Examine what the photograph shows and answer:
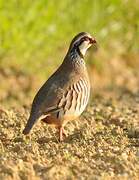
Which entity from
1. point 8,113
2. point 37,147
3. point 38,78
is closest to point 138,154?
point 37,147

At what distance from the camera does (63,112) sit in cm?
815

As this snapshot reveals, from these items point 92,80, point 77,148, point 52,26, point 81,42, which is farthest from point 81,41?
point 92,80

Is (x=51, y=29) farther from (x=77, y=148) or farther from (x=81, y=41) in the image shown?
(x=77, y=148)

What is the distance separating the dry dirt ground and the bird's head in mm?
809

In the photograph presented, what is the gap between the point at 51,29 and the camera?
49.0 feet

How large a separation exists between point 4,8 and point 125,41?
392 cm

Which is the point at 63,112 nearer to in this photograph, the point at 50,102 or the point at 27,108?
the point at 50,102

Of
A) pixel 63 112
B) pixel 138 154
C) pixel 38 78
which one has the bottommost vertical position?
pixel 138 154

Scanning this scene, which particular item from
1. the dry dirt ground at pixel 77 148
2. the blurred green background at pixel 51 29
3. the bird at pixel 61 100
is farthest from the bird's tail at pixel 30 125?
the blurred green background at pixel 51 29

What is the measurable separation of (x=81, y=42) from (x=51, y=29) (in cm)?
598

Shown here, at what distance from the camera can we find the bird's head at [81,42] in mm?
8984

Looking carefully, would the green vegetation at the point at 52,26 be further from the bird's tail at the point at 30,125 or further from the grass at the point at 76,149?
the bird's tail at the point at 30,125

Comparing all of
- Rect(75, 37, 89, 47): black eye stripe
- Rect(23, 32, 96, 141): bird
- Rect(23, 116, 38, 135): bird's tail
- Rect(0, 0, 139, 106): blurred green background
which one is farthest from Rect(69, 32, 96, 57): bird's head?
Rect(0, 0, 139, 106): blurred green background

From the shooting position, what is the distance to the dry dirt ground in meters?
6.83
